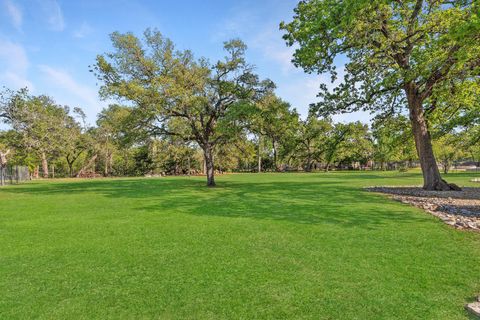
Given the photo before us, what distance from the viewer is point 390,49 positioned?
13383mm

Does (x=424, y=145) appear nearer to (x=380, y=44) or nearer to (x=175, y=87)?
(x=380, y=44)

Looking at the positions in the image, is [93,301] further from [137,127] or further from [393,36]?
[137,127]

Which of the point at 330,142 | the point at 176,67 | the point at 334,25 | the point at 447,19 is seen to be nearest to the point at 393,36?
the point at 447,19

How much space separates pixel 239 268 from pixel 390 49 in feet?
41.4

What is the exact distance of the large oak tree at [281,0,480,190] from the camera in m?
10.0

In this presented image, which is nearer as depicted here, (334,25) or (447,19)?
(334,25)

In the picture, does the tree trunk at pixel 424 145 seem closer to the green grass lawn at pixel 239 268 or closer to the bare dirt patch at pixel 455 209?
the bare dirt patch at pixel 455 209

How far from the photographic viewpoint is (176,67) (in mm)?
19969

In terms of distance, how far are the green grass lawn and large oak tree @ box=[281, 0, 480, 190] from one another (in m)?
5.33

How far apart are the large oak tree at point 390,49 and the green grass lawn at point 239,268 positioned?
5333 millimetres

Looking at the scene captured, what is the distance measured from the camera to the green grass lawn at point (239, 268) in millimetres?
3559

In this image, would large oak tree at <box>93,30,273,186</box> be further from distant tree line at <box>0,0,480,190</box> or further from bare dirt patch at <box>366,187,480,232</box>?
bare dirt patch at <box>366,187,480,232</box>

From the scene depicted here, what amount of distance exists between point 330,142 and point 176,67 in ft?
35.9

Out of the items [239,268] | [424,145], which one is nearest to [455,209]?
[424,145]
